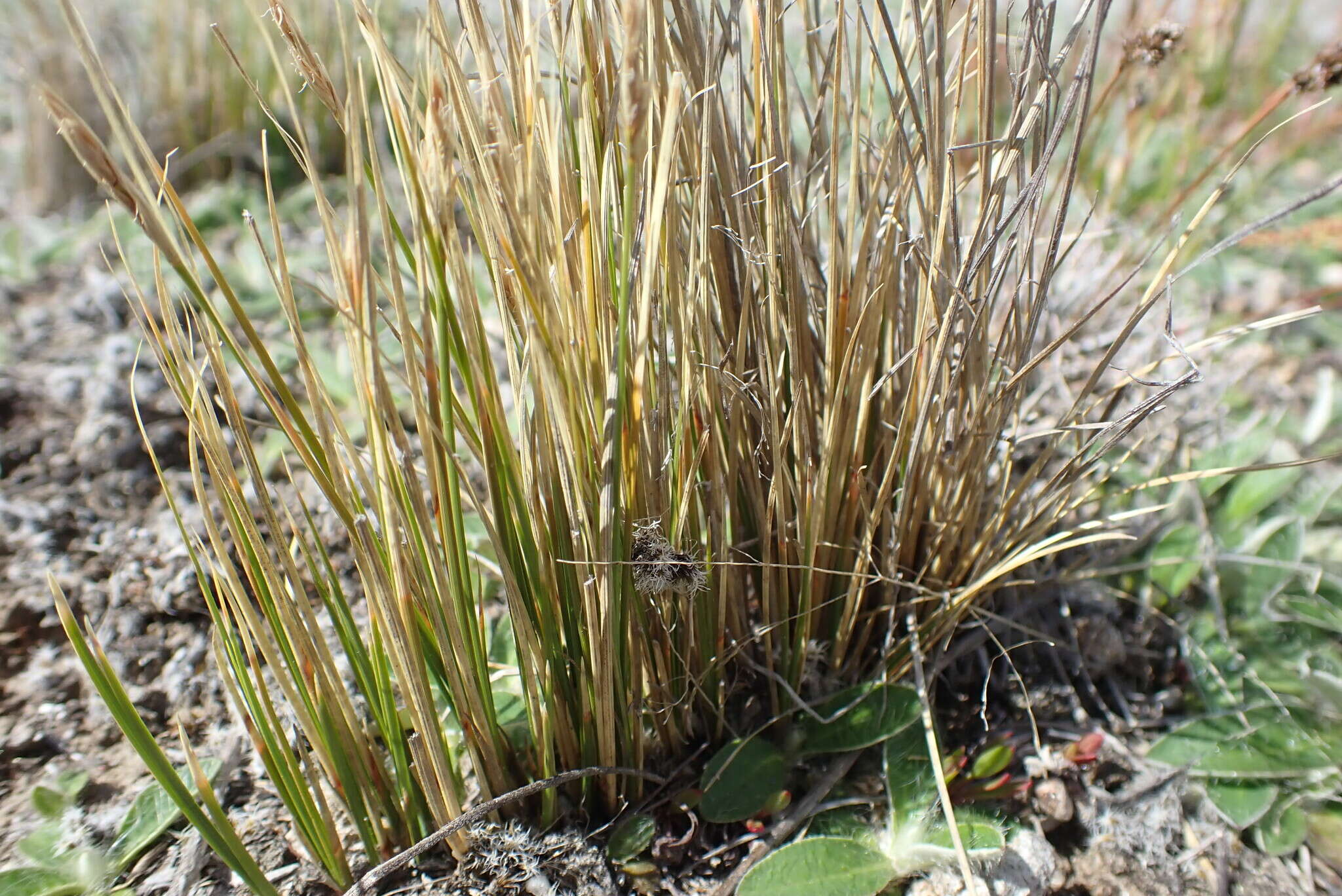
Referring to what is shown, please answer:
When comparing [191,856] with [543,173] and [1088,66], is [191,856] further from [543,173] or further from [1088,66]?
[1088,66]

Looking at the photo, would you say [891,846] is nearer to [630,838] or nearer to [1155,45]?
[630,838]

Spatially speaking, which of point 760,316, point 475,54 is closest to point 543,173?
point 475,54

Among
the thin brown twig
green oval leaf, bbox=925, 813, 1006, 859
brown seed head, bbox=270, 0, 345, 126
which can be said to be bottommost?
the thin brown twig

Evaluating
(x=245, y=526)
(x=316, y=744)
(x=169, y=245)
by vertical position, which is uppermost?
(x=169, y=245)

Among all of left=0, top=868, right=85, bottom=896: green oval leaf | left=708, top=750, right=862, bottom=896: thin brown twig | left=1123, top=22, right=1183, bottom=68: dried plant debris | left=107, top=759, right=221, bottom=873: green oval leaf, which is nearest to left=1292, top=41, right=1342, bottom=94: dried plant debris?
left=1123, top=22, right=1183, bottom=68: dried plant debris

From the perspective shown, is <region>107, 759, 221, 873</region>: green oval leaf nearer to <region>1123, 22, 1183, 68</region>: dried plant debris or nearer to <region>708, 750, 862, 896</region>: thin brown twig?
<region>708, 750, 862, 896</region>: thin brown twig

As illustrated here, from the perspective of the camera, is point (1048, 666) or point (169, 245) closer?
point (169, 245)
